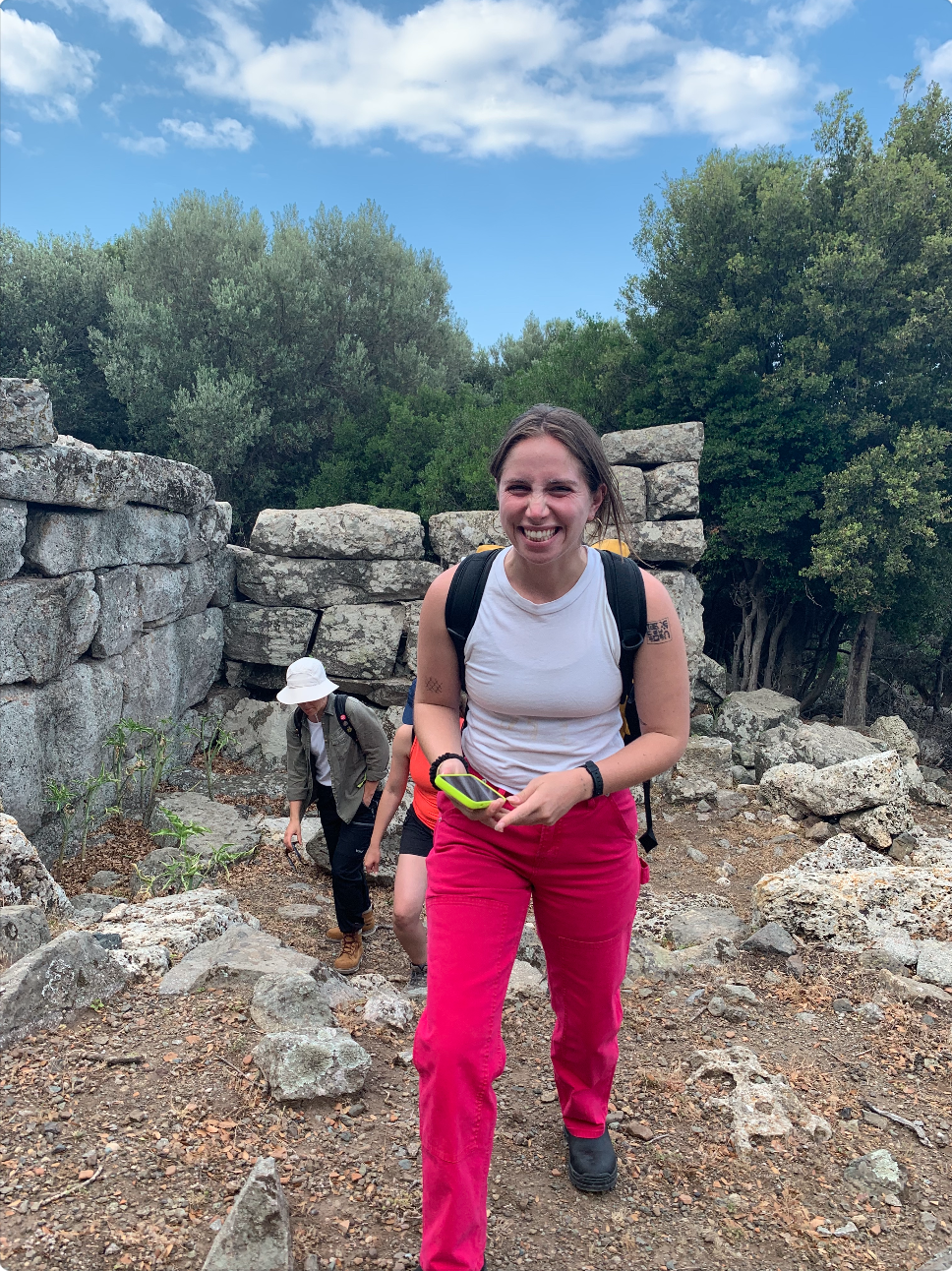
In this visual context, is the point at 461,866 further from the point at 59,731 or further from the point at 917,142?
the point at 917,142

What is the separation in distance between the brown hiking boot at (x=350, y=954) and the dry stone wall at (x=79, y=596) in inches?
117

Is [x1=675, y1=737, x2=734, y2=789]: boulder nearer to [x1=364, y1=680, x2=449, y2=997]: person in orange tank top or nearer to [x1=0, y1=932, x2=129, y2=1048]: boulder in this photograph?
[x1=364, y1=680, x2=449, y2=997]: person in orange tank top

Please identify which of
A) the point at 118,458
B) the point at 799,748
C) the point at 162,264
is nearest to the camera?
the point at 118,458

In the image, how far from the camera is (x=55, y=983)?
3.07m

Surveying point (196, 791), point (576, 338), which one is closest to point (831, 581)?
point (576, 338)

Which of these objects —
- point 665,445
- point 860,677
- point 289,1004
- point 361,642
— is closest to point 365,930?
point 289,1004

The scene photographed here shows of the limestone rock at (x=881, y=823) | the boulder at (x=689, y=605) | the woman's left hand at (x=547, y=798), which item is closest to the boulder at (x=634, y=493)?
the boulder at (x=689, y=605)

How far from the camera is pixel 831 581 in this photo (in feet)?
33.4

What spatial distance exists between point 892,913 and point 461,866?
3725mm

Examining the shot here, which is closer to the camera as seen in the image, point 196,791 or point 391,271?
point 196,791

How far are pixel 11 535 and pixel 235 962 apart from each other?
4.07 metres

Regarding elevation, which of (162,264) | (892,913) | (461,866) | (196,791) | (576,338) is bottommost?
(196,791)

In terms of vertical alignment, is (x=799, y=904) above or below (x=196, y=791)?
above

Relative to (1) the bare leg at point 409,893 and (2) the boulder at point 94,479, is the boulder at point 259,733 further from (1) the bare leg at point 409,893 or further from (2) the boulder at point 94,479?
(1) the bare leg at point 409,893
